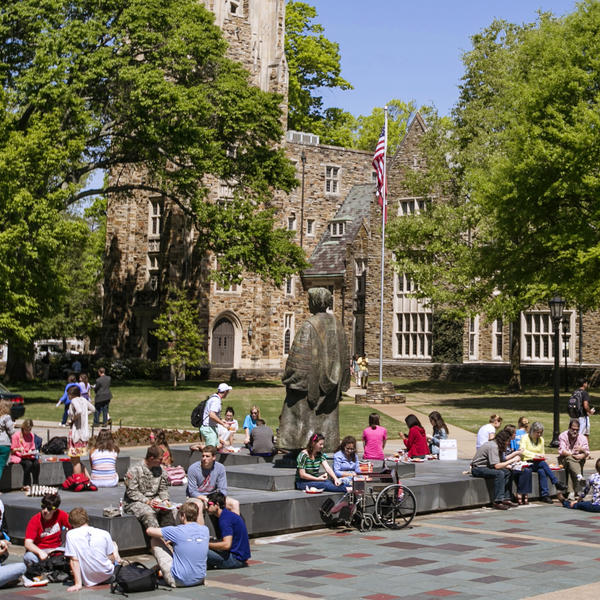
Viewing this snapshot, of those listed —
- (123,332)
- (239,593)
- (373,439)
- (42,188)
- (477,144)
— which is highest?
(477,144)

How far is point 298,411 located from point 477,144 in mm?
33955

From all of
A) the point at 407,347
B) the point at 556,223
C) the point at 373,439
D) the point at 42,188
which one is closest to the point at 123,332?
the point at 407,347

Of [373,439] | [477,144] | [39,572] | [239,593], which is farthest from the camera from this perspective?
[477,144]

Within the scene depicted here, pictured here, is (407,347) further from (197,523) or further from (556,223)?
(197,523)

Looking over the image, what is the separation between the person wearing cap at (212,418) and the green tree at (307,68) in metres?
53.1

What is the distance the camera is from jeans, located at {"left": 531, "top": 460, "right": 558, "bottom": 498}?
61.2 feet

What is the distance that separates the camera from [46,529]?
1238cm

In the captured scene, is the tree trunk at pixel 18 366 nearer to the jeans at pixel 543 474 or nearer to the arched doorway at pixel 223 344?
the arched doorway at pixel 223 344

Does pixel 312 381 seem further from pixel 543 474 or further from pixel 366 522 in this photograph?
pixel 543 474

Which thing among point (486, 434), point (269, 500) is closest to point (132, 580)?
point (269, 500)

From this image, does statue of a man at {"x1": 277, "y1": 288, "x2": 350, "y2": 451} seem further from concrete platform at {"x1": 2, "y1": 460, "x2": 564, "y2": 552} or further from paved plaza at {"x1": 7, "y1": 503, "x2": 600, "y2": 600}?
paved plaza at {"x1": 7, "y1": 503, "x2": 600, "y2": 600}

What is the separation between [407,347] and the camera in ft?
194

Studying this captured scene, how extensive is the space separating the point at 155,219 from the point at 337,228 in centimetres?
1399

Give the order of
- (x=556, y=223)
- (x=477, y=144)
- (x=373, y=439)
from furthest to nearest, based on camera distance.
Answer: (x=477, y=144), (x=556, y=223), (x=373, y=439)
